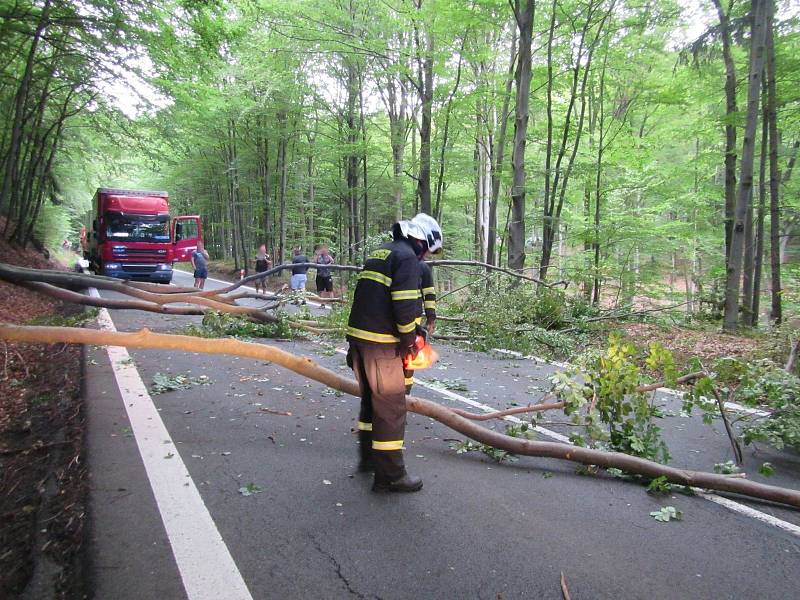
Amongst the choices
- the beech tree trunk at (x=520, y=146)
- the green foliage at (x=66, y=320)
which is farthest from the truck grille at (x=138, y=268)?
the beech tree trunk at (x=520, y=146)

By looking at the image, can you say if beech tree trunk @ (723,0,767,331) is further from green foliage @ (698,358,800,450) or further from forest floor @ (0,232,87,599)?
forest floor @ (0,232,87,599)

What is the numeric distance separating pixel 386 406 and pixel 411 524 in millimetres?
788

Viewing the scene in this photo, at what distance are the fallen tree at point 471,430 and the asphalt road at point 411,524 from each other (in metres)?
0.13

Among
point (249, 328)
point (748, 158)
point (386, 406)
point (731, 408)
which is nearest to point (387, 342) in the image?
point (386, 406)

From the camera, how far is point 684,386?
6809 millimetres

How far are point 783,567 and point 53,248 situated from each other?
36.5 m

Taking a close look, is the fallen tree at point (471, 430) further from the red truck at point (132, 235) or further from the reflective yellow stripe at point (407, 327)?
the red truck at point (132, 235)

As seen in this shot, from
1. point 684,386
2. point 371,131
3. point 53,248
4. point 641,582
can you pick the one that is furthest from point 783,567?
point 53,248

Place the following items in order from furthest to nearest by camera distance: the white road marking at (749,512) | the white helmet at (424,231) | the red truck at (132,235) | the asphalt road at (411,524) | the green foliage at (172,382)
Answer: the red truck at (132,235) < the green foliage at (172,382) < the white helmet at (424,231) < the white road marking at (749,512) < the asphalt road at (411,524)

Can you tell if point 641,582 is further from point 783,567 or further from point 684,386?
point 684,386

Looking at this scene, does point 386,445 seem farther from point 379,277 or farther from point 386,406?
point 379,277

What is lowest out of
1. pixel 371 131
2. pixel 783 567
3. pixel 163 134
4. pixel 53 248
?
pixel 783 567

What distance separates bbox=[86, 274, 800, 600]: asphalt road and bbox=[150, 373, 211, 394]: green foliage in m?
0.68

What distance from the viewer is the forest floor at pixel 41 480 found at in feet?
7.87
